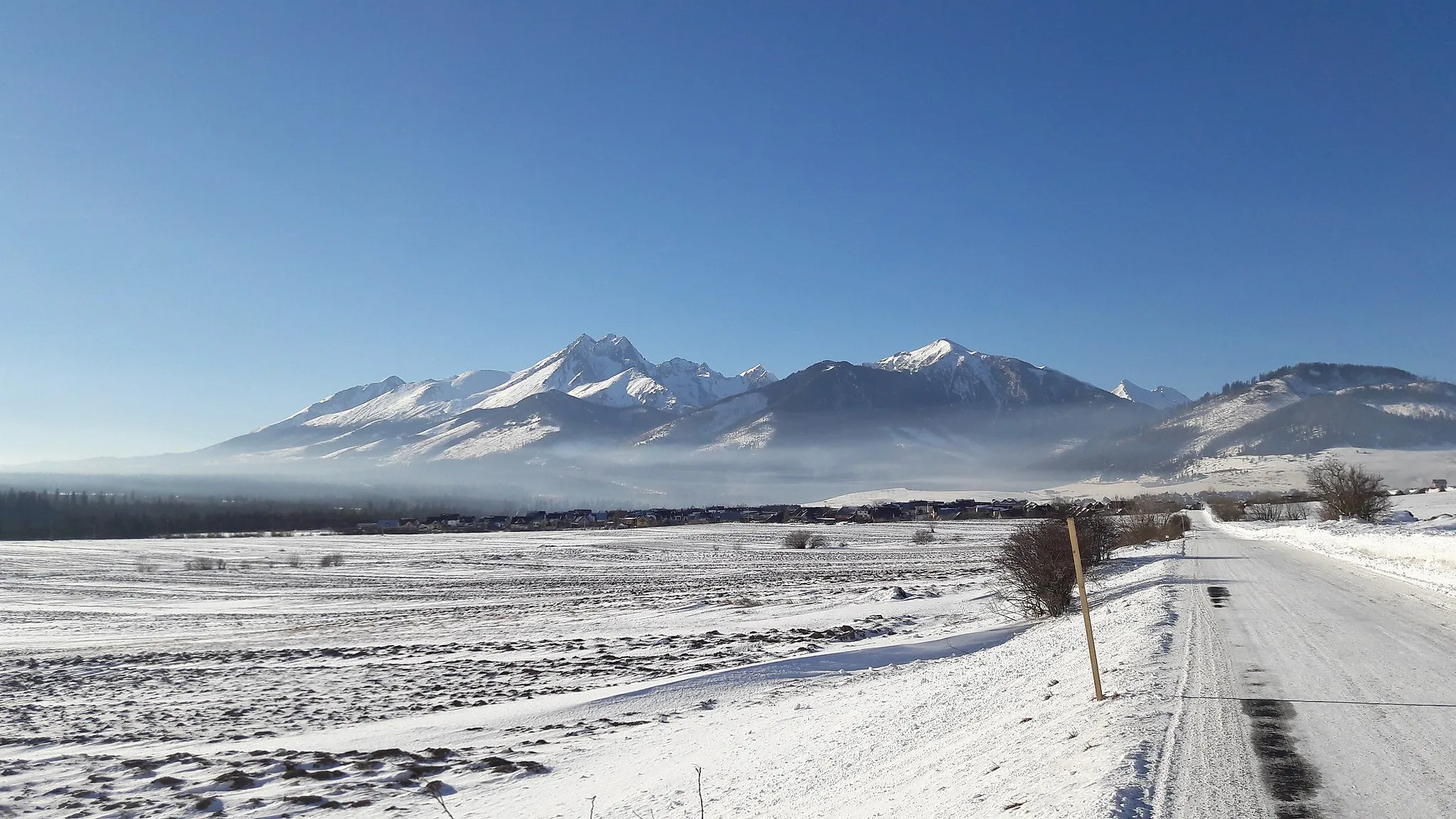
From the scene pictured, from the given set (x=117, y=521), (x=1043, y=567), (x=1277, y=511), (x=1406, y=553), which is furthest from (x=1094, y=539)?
(x=117, y=521)

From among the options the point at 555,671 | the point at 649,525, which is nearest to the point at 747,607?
the point at 555,671

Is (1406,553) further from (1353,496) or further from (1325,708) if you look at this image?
(1353,496)

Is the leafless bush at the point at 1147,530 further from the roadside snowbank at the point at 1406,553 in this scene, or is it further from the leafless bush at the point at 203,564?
the leafless bush at the point at 203,564

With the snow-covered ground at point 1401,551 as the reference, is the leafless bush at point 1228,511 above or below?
below

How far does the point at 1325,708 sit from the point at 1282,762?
8.27 feet

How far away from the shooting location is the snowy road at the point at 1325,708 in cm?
611

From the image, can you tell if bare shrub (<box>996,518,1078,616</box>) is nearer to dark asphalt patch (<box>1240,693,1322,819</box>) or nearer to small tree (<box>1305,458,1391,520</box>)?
dark asphalt patch (<box>1240,693,1322,819</box>)

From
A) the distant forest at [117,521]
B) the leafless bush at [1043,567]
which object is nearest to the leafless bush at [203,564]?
the leafless bush at [1043,567]

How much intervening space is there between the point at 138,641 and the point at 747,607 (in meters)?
21.5

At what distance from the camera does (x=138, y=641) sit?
28.2 metres

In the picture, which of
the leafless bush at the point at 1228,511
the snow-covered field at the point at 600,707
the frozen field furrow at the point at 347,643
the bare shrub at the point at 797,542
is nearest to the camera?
the snow-covered field at the point at 600,707

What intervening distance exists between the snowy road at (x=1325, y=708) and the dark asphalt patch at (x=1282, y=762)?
0.01 m

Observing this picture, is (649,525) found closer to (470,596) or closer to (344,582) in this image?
(344,582)

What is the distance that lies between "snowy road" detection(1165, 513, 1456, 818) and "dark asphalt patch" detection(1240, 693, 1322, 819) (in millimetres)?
14
